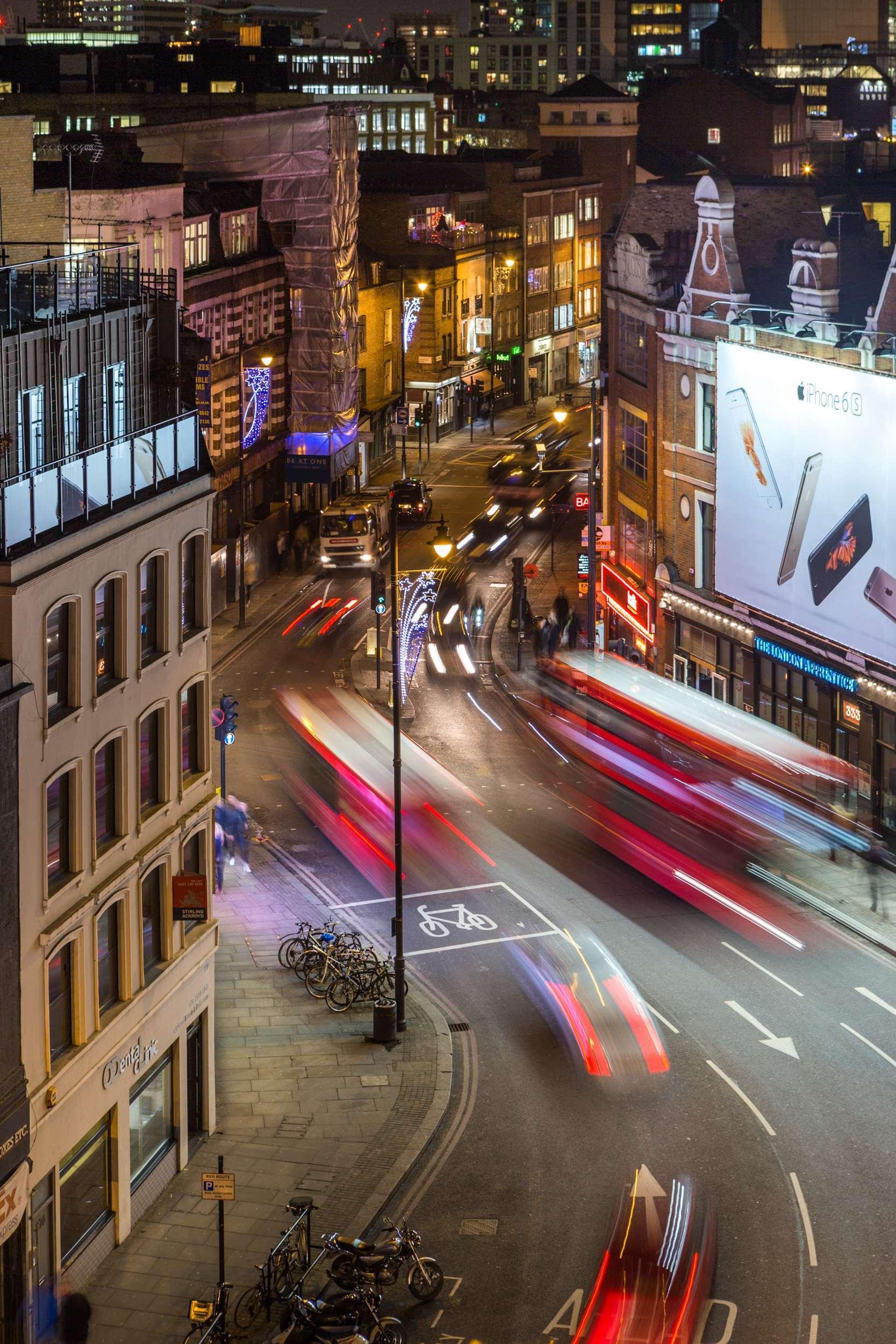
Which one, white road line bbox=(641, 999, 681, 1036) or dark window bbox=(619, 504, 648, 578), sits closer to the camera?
white road line bbox=(641, 999, 681, 1036)

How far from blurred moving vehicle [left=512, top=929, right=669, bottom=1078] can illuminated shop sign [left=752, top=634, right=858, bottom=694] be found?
14196mm

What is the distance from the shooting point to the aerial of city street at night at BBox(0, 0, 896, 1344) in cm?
2612

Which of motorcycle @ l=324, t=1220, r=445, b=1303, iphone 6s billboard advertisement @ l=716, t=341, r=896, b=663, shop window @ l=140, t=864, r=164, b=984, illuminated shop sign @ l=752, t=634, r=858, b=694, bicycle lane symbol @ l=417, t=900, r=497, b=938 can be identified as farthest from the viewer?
illuminated shop sign @ l=752, t=634, r=858, b=694

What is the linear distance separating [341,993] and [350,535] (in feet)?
148

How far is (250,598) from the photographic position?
248ft

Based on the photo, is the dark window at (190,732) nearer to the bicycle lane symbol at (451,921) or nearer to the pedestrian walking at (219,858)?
the bicycle lane symbol at (451,921)

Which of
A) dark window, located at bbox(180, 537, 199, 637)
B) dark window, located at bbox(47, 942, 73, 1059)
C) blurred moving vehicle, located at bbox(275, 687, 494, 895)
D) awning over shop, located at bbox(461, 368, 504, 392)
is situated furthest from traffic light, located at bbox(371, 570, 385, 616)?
awning over shop, located at bbox(461, 368, 504, 392)

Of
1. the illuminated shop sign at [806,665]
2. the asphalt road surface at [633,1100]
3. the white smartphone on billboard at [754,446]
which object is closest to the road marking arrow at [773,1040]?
the asphalt road surface at [633,1100]

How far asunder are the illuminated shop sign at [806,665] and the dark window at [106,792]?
27.4 m

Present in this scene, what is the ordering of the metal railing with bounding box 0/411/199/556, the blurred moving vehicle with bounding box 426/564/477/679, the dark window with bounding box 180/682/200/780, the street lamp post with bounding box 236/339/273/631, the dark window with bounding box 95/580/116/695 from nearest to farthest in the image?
1. the metal railing with bounding box 0/411/199/556
2. the dark window with bounding box 95/580/116/695
3. the dark window with bounding box 180/682/200/780
4. the blurred moving vehicle with bounding box 426/564/477/679
5. the street lamp post with bounding box 236/339/273/631

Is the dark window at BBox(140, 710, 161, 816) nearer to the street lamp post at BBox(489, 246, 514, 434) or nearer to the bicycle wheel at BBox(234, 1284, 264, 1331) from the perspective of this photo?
the bicycle wheel at BBox(234, 1284, 264, 1331)

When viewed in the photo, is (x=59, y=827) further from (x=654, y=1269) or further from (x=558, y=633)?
(x=558, y=633)

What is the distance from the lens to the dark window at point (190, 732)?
31.4 metres

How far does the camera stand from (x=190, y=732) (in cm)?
3175
